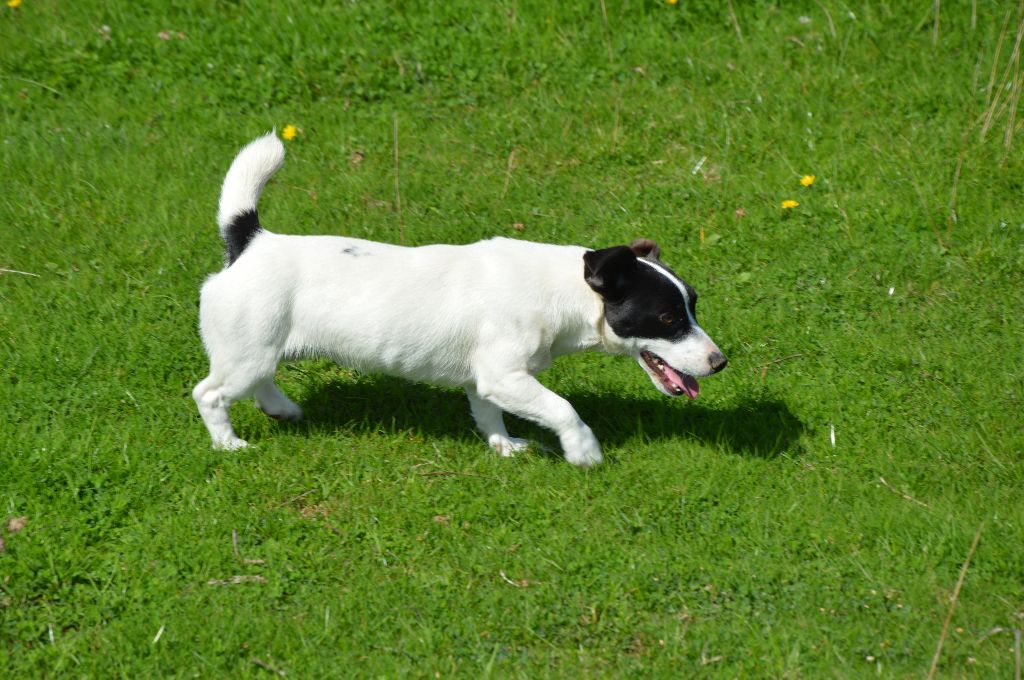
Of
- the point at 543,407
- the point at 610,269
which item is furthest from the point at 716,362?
the point at 543,407

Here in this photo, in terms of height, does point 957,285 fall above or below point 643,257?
below

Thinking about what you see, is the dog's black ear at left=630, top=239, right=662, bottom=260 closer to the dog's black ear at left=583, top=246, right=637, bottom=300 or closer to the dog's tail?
the dog's black ear at left=583, top=246, right=637, bottom=300

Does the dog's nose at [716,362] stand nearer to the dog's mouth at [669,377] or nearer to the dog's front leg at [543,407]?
the dog's mouth at [669,377]

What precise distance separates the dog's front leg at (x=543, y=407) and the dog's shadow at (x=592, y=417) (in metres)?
0.38

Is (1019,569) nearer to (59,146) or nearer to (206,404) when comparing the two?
(206,404)

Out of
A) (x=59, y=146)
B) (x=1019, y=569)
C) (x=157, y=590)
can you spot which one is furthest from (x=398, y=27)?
(x=1019, y=569)

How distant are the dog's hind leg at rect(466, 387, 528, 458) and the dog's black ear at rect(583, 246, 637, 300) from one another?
2.80 feet

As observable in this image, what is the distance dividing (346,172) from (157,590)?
364 centimetres

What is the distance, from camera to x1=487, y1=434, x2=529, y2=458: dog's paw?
5.48 m

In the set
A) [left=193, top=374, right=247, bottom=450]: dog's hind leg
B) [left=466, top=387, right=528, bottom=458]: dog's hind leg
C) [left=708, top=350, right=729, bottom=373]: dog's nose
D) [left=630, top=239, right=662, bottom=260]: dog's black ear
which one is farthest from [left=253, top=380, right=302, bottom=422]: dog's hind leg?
[left=708, top=350, right=729, bottom=373]: dog's nose

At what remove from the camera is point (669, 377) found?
5.32m

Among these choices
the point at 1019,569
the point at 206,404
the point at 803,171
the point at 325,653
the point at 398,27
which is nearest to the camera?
the point at 325,653

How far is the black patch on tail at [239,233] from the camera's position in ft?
16.9

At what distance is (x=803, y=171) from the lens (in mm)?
7371
